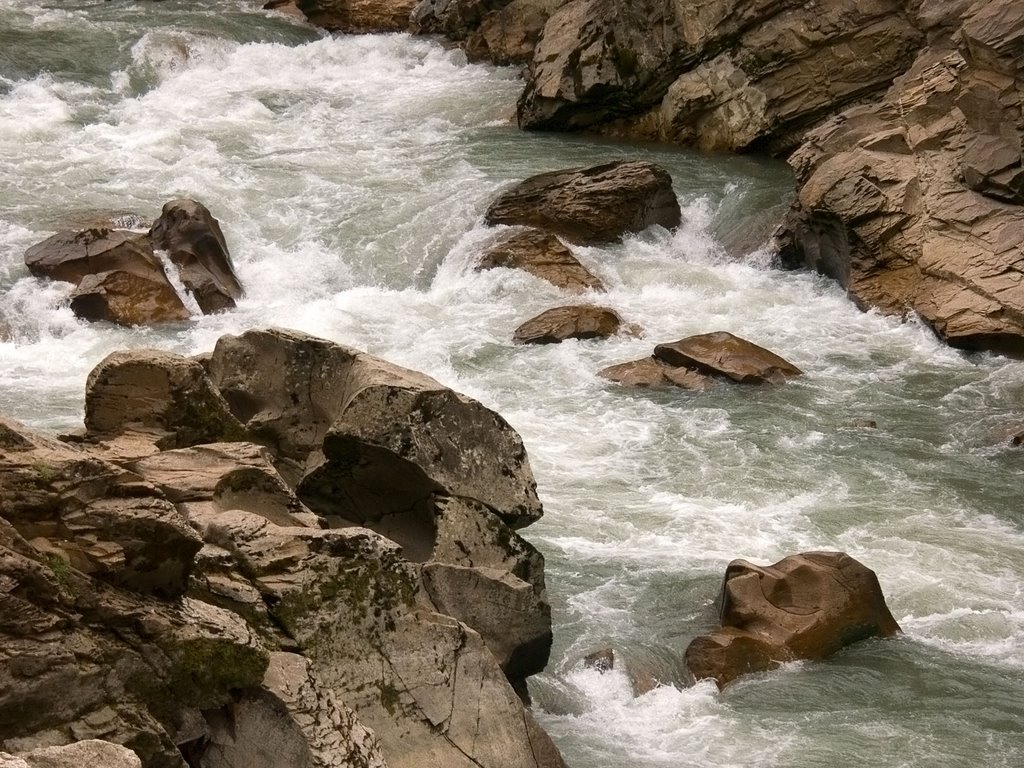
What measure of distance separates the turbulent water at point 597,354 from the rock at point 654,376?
9.5 inches

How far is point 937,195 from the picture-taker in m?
17.7

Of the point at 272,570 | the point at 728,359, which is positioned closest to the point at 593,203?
the point at 728,359

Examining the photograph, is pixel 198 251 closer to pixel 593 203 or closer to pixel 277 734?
pixel 593 203

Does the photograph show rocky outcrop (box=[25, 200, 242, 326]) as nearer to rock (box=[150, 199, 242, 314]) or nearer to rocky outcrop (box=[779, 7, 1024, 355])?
rock (box=[150, 199, 242, 314])

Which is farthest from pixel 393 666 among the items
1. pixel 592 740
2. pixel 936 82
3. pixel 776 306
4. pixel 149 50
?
pixel 149 50

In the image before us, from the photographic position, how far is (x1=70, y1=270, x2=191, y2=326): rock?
16250 millimetres

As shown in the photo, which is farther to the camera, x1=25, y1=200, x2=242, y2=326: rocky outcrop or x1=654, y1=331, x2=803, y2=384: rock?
x1=25, y1=200, x2=242, y2=326: rocky outcrop

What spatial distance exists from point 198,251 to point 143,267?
0.84 meters

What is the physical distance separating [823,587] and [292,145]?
49.0ft

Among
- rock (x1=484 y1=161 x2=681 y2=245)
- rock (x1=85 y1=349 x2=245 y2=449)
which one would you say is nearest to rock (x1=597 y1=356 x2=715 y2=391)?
rock (x1=484 y1=161 x2=681 y2=245)

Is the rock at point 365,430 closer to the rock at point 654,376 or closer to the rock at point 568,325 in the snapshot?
the rock at point 654,376

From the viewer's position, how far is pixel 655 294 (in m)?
18.2

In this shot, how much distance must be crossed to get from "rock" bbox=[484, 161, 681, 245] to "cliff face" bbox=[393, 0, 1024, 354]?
5.71 ft

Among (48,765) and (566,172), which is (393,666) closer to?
(48,765)
